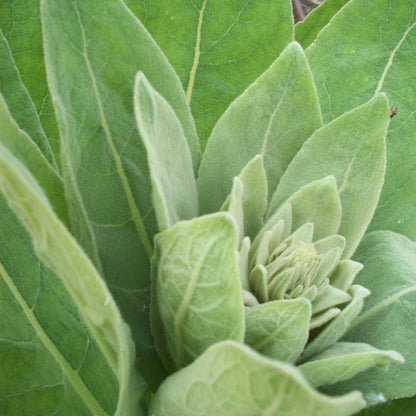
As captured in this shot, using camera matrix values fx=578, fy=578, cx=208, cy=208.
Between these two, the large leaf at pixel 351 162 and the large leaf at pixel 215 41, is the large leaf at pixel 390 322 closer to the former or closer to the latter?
the large leaf at pixel 351 162

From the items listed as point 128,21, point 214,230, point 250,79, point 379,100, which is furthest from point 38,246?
point 250,79

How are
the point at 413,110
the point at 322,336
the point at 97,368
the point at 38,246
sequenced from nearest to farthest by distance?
1. the point at 38,246
2. the point at 322,336
3. the point at 97,368
4. the point at 413,110

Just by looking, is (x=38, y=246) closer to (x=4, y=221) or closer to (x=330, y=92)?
(x=4, y=221)

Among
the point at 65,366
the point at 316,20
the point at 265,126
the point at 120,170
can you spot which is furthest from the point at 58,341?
the point at 316,20

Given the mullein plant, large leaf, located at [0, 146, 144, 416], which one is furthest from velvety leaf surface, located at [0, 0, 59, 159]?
large leaf, located at [0, 146, 144, 416]

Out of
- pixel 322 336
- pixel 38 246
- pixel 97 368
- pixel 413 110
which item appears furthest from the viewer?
pixel 413 110

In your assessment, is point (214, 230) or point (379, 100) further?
point (379, 100)

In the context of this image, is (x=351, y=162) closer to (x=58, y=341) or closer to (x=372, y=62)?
(x=372, y=62)

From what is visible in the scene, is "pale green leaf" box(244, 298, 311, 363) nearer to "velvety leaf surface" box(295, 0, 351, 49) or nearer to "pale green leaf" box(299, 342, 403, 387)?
"pale green leaf" box(299, 342, 403, 387)
